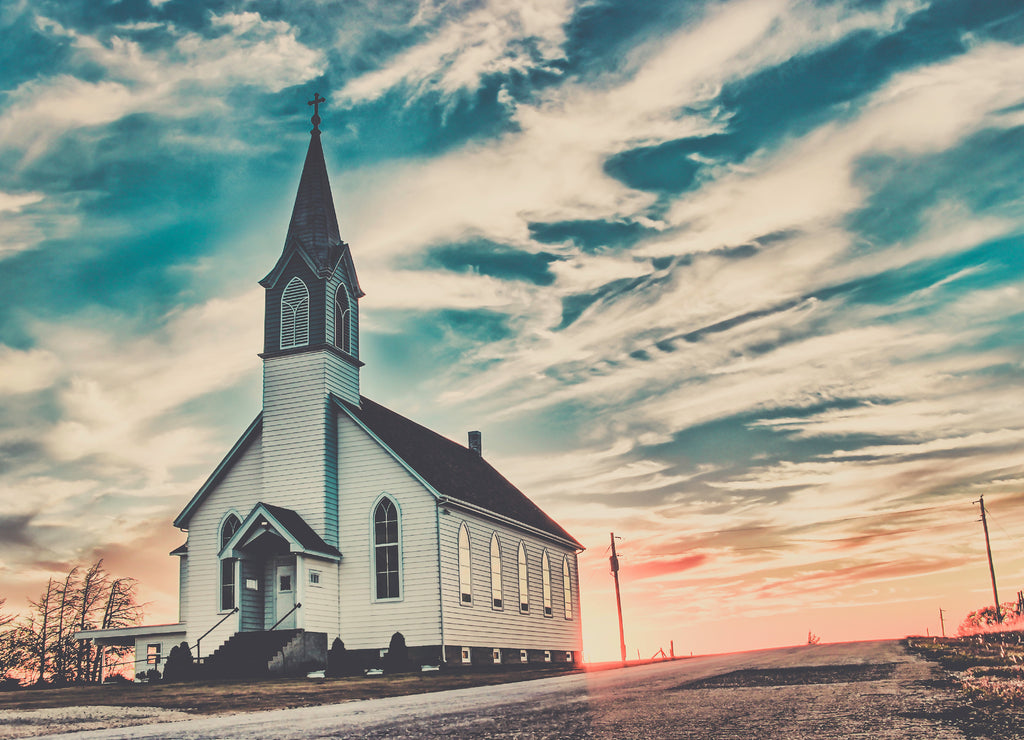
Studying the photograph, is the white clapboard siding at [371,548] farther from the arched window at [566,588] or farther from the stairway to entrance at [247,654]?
the arched window at [566,588]

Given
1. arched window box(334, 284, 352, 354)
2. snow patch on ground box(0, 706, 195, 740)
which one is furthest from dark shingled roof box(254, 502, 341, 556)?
snow patch on ground box(0, 706, 195, 740)

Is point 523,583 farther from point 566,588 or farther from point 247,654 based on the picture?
point 247,654

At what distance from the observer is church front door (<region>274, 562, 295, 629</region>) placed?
2756 centimetres

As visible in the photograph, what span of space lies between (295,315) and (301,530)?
793cm

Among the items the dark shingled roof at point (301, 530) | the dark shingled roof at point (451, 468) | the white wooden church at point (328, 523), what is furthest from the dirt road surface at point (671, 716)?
the dark shingled roof at point (451, 468)

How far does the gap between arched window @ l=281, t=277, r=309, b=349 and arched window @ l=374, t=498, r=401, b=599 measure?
6.62m

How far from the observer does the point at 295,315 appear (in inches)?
1230

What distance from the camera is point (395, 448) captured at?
1158 inches

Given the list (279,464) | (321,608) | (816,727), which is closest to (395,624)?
(321,608)

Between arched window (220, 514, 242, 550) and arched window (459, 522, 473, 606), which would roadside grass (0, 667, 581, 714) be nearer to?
arched window (459, 522, 473, 606)

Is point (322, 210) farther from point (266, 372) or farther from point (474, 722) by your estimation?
point (474, 722)

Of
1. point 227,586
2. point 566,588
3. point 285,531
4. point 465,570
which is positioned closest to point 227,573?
point 227,586

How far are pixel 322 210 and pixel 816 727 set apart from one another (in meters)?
30.6

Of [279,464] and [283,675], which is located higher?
[279,464]
